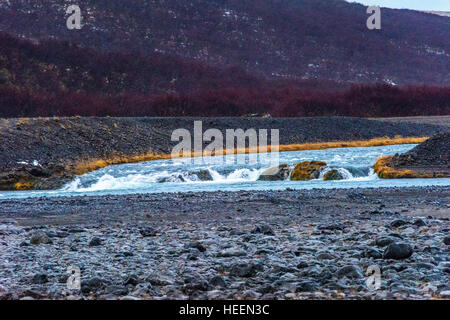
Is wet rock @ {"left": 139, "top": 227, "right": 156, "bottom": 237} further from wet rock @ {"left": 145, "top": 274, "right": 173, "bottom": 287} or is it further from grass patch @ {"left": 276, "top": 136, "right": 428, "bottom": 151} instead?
grass patch @ {"left": 276, "top": 136, "right": 428, "bottom": 151}

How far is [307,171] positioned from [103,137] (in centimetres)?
1523

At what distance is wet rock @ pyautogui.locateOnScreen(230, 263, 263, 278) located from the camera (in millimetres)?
6793

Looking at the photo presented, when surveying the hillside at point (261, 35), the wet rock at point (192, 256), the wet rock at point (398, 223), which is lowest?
the wet rock at point (398, 223)

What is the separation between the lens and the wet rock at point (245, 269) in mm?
6793

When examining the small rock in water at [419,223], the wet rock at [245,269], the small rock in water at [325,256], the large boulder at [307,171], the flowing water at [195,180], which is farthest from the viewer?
the large boulder at [307,171]

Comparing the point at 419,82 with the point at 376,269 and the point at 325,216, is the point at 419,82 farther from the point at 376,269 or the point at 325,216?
the point at 376,269

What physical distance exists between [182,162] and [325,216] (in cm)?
2153

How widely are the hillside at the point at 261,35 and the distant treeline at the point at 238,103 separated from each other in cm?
2300

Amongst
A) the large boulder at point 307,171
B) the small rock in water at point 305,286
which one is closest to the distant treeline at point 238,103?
the large boulder at point 307,171

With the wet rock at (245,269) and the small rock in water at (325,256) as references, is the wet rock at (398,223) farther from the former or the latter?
the wet rock at (245,269)

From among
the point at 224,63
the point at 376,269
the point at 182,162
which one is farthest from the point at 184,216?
the point at 224,63

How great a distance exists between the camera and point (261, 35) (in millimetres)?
102688

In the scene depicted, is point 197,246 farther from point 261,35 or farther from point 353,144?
point 261,35

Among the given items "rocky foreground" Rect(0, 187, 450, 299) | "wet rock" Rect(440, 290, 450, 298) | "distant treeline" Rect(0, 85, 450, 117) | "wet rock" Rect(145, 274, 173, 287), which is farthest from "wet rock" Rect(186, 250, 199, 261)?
"distant treeline" Rect(0, 85, 450, 117)
